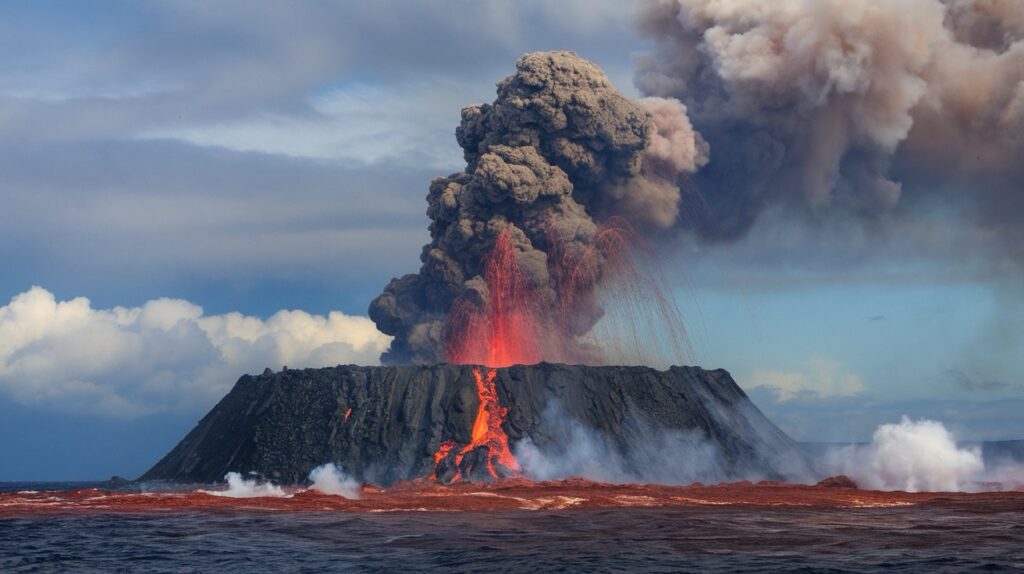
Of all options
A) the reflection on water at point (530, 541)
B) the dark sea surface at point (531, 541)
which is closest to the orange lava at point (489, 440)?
the dark sea surface at point (531, 541)

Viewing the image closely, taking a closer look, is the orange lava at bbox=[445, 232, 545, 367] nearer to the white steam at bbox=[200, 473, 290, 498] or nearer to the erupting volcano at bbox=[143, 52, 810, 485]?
the erupting volcano at bbox=[143, 52, 810, 485]

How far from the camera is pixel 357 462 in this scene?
8712cm

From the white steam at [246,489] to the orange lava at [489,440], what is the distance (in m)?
11.8

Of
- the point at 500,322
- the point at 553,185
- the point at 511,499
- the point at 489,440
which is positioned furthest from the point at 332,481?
the point at 553,185

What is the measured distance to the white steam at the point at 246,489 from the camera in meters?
79.5

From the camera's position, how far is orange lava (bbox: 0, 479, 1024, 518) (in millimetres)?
67812

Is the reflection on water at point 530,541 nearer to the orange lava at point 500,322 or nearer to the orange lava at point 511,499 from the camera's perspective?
the orange lava at point 511,499

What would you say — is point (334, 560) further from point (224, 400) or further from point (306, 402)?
point (224, 400)

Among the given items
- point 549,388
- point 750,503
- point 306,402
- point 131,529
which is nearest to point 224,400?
point 306,402

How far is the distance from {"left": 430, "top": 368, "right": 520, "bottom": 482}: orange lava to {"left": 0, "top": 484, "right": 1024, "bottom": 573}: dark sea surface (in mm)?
20447

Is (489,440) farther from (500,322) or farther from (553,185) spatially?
Answer: (553,185)

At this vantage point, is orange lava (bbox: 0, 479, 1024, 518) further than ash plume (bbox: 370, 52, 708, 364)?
No

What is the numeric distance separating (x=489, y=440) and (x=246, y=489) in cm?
1898

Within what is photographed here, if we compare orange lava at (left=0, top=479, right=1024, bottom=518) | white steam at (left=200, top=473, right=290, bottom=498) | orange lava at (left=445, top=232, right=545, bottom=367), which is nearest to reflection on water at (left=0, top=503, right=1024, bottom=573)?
orange lava at (left=0, top=479, right=1024, bottom=518)
